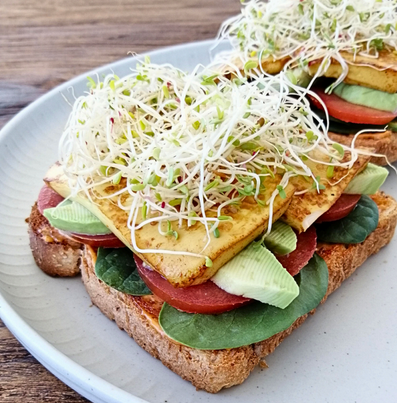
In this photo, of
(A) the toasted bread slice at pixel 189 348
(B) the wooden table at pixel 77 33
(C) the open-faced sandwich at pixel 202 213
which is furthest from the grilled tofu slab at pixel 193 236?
(B) the wooden table at pixel 77 33

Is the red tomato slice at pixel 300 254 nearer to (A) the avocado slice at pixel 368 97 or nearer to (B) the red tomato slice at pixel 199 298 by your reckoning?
(B) the red tomato slice at pixel 199 298

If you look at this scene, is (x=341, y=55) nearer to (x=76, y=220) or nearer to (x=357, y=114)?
(x=357, y=114)

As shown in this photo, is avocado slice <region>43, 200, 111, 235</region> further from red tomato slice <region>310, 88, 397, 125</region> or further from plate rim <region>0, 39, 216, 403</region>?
red tomato slice <region>310, 88, 397, 125</region>

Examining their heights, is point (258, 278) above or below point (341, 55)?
below

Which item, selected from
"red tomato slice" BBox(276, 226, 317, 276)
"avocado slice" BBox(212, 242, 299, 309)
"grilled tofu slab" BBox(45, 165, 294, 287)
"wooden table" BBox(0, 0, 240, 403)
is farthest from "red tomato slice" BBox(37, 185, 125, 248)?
"wooden table" BBox(0, 0, 240, 403)

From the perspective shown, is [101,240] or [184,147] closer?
[184,147]

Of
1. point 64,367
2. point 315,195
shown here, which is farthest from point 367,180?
point 64,367
